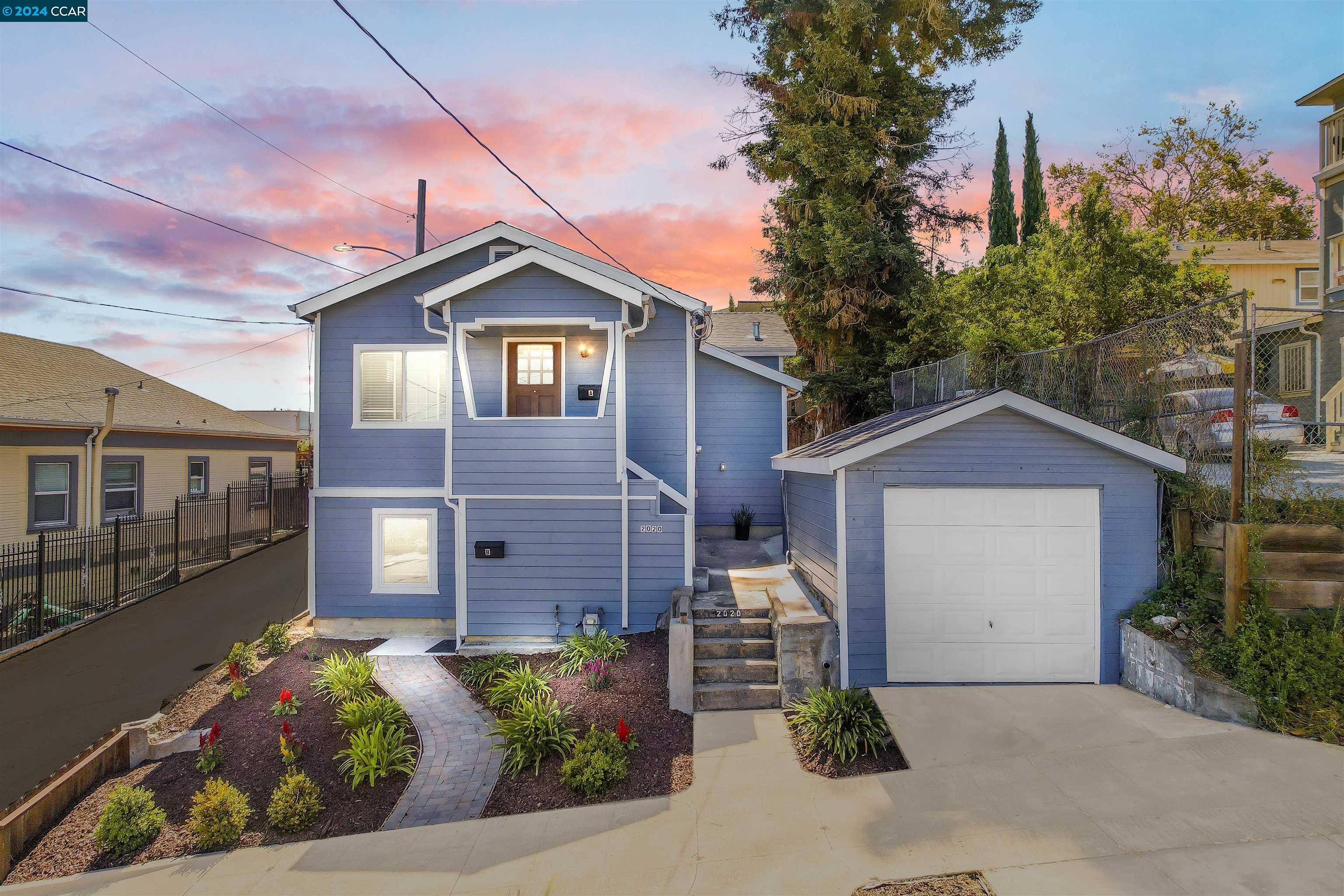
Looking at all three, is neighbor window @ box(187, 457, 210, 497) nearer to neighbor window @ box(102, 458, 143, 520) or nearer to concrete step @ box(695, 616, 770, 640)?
neighbor window @ box(102, 458, 143, 520)

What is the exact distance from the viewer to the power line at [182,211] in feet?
23.7

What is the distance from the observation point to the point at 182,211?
9391mm

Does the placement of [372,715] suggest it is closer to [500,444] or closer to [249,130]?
[500,444]

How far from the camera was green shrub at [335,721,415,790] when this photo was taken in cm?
571

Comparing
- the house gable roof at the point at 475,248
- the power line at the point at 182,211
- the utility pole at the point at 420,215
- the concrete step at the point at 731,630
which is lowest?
the concrete step at the point at 731,630

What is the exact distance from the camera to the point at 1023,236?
30.5 metres

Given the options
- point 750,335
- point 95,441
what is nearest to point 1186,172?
point 750,335

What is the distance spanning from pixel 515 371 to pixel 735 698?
593cm

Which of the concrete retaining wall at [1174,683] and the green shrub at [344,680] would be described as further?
the green shrub at [344,680]

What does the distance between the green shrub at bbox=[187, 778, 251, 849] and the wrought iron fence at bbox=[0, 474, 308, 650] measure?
7.49m

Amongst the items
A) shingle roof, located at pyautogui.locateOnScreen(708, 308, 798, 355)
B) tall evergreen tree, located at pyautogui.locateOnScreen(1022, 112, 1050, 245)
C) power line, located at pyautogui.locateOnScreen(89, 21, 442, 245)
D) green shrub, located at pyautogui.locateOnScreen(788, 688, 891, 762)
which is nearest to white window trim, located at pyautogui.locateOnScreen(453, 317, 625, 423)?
power line, located at pyautogui.locateOnScreen(89, 21, 442, 245)

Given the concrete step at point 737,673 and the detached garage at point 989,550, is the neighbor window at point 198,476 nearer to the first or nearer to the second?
the concrete step at point 737,673

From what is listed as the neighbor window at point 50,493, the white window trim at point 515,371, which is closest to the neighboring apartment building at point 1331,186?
the white window trim at point 515,371

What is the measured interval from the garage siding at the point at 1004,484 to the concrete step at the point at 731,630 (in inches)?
43.1
